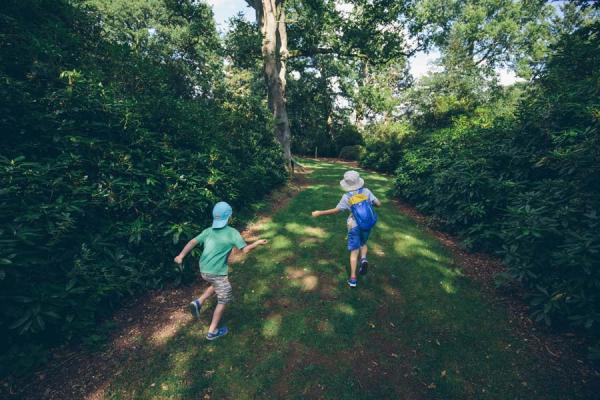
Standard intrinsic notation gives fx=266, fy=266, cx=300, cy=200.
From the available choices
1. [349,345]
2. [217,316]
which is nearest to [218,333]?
[217,316]

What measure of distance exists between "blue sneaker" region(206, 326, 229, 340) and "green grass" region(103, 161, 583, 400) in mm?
108

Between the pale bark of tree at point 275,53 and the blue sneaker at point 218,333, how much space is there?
1080 cm

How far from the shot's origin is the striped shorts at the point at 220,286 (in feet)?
12.4

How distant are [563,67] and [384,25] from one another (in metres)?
8.78

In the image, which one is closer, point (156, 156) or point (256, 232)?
point (156, 156)

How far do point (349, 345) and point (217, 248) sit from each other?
2.29m

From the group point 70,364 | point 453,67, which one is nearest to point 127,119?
point 70,364

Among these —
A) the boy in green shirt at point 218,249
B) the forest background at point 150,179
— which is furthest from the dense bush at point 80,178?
the boy in green shirt at point 218,249

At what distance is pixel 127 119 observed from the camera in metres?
4.96

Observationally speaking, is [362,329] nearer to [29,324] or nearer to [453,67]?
[29,324]

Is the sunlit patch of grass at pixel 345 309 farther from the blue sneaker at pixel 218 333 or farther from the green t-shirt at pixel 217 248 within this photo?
the green t-shirt at pixel 217 248

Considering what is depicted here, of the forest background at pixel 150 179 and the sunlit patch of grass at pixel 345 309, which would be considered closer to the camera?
the forest background at pixel 150 179

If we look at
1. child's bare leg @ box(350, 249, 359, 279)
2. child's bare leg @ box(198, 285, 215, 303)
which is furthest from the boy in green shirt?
child's bare leg @ box(350, 249, 359, 279)

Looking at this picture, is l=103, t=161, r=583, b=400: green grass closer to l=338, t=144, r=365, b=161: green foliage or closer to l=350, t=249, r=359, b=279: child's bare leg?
l=350, t=249, r=359, b=279: child's bare leg
